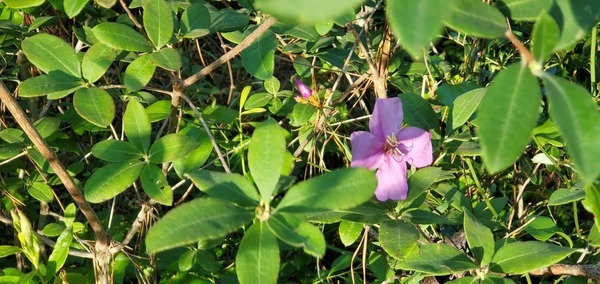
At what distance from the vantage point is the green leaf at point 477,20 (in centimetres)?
80

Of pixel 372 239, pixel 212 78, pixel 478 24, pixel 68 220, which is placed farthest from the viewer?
pixel 212 78

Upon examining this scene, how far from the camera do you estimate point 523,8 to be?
89 centimetres

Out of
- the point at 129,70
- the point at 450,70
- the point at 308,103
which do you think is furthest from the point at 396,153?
the point at 450,70

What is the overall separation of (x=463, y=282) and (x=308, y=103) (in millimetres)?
602

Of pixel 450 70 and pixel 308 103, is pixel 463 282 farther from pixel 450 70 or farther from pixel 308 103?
pixel 450 70

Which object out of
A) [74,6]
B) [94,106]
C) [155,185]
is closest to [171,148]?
[155,185]

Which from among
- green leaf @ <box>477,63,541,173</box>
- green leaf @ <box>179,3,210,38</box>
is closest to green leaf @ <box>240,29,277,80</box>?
green leaf @ <box>179,3,210,38</box>

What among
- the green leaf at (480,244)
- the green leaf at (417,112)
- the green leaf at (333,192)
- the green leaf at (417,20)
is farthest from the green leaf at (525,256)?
the green leaf at (417,20)

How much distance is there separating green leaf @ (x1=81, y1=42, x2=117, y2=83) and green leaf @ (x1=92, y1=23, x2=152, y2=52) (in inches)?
3.4

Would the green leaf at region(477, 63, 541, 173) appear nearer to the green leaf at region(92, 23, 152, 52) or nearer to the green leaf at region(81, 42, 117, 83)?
the green leaf at region(92, 23, 152, 52)

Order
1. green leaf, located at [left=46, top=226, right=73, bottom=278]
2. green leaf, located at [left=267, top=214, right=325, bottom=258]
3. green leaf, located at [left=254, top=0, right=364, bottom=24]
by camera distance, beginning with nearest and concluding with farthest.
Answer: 1. green leaf, located at [left=254, top=0, right=364, bottom=24]
2. green leaf, located at [left=267, top=214, right=325, bottom=258]
3. green leaf, located at [left=46, top=226, right=73, bottom=278]

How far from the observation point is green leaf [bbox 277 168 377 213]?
0.94 meters

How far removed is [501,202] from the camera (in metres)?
1.79

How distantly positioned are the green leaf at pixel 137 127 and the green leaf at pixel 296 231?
49 centimetres
